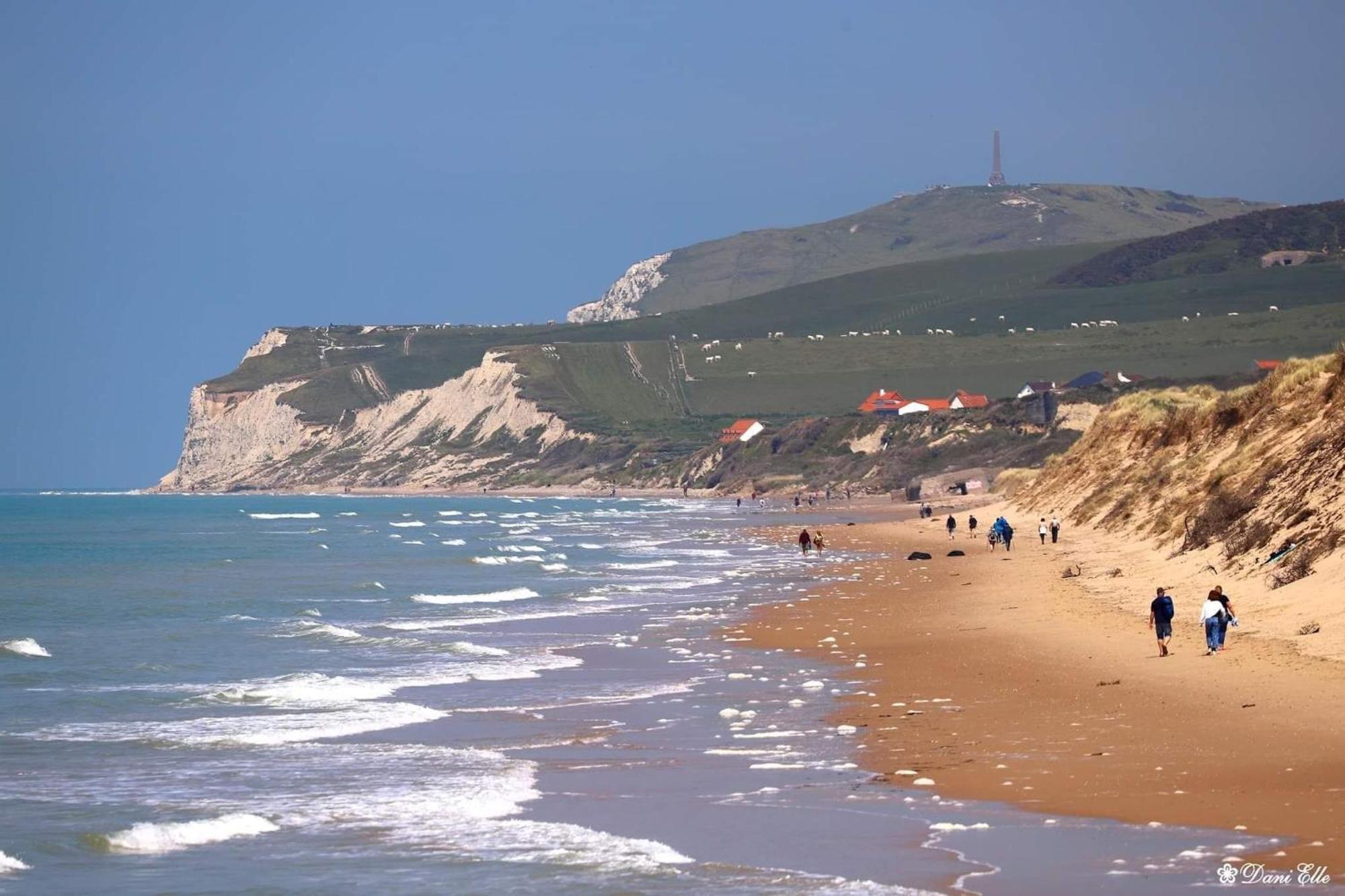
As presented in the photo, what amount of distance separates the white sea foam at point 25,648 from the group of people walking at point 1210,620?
56.4 feet

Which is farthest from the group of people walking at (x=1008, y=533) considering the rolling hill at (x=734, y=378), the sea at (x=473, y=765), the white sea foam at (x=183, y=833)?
the rolling hill at (x=734, y=378)

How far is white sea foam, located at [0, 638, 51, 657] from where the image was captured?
25942 millimetres

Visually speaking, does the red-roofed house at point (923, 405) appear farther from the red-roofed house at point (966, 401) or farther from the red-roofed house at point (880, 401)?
the red-roofed house at point (880, 401)

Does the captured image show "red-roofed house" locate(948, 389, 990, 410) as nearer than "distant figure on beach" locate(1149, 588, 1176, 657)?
No

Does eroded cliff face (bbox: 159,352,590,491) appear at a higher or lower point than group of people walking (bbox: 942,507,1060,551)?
higher

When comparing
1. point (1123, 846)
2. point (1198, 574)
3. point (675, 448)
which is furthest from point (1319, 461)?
point (675, 448)

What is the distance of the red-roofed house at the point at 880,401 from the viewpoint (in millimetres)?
146750

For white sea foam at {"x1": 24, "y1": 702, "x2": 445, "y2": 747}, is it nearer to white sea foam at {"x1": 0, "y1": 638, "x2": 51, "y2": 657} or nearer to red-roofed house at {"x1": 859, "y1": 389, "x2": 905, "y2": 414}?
white sea foam at {"x1": 0, "y1": 638, "x2": 51, "y2": 657}

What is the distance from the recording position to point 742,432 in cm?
14925

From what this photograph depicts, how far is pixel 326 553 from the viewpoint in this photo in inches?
2311

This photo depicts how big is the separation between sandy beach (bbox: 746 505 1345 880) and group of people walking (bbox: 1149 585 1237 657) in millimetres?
242

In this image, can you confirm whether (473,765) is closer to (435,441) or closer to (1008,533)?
(1008,533)

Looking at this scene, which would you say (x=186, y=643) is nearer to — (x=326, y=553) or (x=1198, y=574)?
(x=1198, y=574)

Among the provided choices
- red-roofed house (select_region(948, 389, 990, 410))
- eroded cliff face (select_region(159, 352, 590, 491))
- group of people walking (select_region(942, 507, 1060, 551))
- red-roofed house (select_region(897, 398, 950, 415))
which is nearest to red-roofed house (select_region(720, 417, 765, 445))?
red-roofed house (select_region(897, 398, 950, 415))
